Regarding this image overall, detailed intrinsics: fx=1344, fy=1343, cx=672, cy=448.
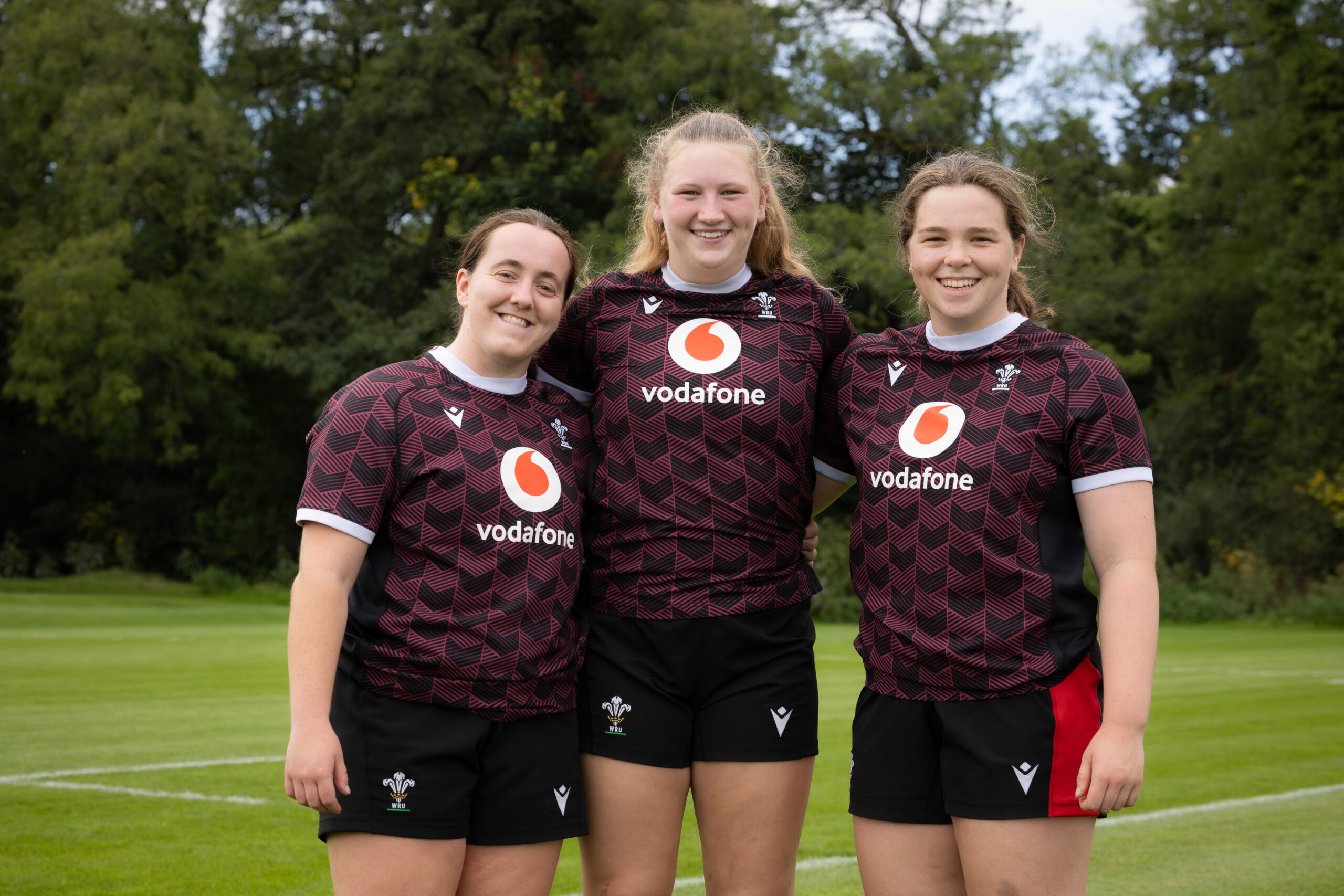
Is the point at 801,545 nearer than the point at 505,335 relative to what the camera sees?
No

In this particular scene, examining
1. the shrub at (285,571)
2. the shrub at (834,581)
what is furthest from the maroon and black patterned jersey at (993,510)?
the shrub at (285,571)

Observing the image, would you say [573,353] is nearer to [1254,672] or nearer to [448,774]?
[448,774]

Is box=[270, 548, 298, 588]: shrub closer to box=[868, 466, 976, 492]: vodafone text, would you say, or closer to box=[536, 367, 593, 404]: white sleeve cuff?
box=[536, 367, 593, 404]: white sleeve cuff

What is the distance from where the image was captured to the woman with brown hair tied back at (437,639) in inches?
114

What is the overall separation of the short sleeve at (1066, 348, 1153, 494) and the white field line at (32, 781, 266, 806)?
5.34 m

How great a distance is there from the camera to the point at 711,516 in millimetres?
3201

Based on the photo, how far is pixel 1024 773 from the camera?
2822mm

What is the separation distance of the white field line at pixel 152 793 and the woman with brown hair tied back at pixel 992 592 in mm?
4864

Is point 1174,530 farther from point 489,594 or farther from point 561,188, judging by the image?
point 489,594

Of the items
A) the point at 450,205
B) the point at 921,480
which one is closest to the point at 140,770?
the point at 921,480

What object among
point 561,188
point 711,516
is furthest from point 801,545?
point 561,188

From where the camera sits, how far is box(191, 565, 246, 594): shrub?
2981cm

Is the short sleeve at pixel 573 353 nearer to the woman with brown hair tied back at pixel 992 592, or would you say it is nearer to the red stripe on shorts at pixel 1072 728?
the woman with brown hair tied back at pixel 992 592

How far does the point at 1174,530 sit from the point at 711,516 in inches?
1127
